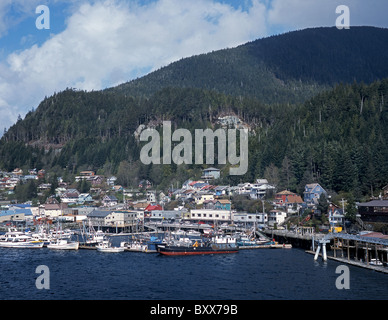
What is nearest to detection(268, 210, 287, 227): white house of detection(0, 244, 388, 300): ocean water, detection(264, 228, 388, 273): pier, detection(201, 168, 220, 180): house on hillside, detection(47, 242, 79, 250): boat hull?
detection(264, 228, 388, 273): pier

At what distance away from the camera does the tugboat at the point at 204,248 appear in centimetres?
5178

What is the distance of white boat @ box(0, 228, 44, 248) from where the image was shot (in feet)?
195

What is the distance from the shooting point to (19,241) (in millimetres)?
60594

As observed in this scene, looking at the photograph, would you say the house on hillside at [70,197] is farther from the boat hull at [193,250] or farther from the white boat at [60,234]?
the boat hull at [193,250]

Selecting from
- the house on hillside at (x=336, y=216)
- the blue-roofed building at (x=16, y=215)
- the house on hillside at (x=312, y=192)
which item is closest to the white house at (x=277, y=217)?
the house on hillside at (x=312, y=192)

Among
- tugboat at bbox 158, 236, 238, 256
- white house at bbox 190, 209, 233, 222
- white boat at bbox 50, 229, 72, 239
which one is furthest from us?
white house at bbox 190, 209, 233, 222

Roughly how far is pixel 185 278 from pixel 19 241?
30.9m

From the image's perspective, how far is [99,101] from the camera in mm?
149750

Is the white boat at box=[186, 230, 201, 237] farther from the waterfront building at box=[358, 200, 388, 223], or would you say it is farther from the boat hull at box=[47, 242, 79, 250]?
the waterfront building at box=[358, 200, 388, 223]

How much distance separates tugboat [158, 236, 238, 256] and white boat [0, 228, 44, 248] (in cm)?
1800

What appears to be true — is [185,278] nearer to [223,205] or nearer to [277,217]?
[277,217]

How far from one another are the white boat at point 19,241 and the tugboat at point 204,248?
59.1 feet

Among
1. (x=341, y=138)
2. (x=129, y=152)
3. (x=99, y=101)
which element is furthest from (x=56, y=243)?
(x=99, y=101)
